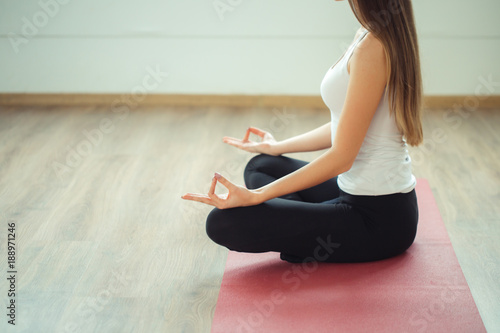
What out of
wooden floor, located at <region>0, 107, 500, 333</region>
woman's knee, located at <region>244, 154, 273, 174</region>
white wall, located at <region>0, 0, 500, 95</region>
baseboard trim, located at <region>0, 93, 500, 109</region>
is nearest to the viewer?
wooden floor, located at <region>0, 107, 500, 333</region>

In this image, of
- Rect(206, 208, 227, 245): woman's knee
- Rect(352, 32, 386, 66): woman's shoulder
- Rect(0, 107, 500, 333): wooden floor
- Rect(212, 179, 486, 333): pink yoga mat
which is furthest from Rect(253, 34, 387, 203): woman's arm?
Rect(0, 107, 500, 333): wooden floor

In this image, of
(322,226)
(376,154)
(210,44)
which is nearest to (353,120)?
(376,154)

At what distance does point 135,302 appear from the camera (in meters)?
1.67

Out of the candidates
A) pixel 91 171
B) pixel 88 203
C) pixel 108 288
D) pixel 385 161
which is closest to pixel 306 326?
pixel 385 161

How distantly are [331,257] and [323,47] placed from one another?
187 cm

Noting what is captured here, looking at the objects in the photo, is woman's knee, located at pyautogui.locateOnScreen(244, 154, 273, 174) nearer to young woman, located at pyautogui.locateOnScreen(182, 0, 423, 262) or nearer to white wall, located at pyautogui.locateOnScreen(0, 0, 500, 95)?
young woman, located at pyautogui.locateOnScreen(182, 0, 423, 262)

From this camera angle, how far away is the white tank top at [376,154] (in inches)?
63.1

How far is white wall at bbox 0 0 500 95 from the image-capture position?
3219mm

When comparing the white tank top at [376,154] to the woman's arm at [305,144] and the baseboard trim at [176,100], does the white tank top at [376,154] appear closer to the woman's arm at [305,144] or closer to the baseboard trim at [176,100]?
the woman's arm at [305,144]

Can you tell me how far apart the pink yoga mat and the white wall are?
1740mm

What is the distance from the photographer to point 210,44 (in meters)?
3.33

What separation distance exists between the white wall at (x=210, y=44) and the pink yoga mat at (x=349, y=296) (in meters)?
1.74

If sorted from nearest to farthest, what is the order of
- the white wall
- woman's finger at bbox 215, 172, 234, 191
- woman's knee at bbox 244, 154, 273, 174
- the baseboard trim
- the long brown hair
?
the long brown hair < woman's finger at bbox 215, 172, 234, 191 < woman's knee at bbox 244, 154, 273, 174 < the white wall < the baseboard trim

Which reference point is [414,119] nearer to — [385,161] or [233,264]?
[385,161]
